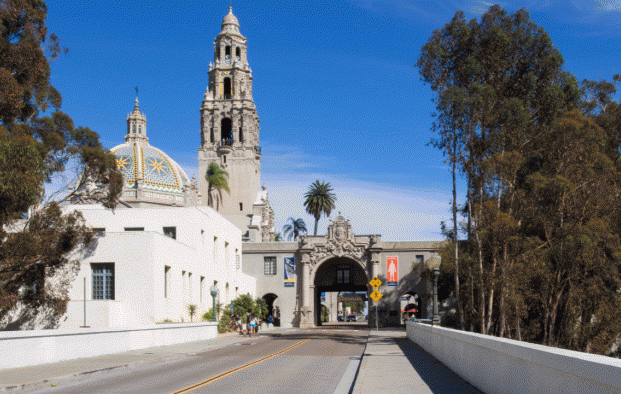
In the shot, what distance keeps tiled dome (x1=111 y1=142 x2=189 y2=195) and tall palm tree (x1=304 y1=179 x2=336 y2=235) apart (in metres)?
18.1

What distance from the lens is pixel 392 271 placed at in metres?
65.5

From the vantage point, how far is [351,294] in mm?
129375

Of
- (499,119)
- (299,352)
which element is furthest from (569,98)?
(299,352)

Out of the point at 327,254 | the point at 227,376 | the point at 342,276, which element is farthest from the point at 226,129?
the point at 227,376

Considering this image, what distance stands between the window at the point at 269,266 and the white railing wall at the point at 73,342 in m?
37.9

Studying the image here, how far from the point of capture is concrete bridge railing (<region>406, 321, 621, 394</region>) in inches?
230

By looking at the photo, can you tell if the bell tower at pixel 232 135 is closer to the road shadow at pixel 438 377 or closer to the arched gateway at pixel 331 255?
the arched gateway at pixel 331 255

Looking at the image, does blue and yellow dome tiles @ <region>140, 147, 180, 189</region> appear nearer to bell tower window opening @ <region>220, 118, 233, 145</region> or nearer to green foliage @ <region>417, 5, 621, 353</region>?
bell tower window opening @ <region>220, 118, 233, 145</region>

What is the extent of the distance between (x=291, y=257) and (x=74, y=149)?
38.9 meters

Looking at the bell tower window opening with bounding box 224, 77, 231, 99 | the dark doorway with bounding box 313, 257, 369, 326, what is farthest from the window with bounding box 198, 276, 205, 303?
the bell tower window opening with bounding box 224, 77, 231, 99

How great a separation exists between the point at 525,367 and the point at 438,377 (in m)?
6.34

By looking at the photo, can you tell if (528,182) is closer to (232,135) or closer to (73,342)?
(73,342)

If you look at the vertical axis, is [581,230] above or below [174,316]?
above

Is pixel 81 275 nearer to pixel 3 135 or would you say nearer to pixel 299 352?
pixel 3 135
